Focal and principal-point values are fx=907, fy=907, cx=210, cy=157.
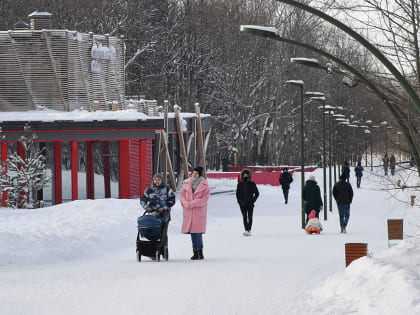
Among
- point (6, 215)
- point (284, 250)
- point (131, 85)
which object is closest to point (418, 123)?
point (284, 250)

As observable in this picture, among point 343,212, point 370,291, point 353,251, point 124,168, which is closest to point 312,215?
point 343,212

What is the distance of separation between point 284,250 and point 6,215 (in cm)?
862

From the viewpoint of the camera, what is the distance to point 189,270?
558 inches

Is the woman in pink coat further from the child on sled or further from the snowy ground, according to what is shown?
the child on sled

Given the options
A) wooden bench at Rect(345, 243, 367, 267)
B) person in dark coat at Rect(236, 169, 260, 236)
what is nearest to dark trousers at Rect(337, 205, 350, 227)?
person in dark coat at Rect(236, 169, 260, 236)

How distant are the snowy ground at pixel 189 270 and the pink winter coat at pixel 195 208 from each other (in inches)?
23.1

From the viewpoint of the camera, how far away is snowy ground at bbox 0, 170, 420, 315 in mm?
10266

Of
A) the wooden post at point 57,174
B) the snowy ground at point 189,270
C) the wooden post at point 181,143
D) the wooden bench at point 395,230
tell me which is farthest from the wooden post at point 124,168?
the wooden bench at point 395,230

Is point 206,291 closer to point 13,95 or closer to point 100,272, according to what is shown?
point 100,272

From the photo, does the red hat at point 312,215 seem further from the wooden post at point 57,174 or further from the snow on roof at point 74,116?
the wooden post at point 57,174

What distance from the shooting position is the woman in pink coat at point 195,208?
52.1 ft

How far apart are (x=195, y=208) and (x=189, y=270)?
2.01m

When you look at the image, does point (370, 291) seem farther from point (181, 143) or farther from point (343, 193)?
point (181, 143)

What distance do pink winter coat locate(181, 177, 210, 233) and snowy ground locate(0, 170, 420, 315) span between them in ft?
1.93
